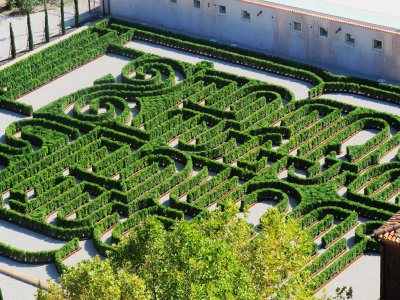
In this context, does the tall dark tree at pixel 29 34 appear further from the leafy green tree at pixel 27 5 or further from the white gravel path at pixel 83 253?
the white gravel path at pixel 83 253

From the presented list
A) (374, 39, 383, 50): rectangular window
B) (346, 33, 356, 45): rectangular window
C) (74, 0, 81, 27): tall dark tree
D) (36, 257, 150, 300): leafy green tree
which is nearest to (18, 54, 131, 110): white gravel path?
(74, 0, 81, 27): tall dark tree

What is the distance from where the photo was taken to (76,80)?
4087 inches

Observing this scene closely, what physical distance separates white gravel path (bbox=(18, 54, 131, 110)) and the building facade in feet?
23.9

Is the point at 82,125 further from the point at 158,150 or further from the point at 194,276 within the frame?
the point at 194,276

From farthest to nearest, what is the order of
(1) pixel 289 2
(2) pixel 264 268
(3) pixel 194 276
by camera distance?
(1) pixel 289 2 < (2) pixel 264 268 < (3) pixel 194 276

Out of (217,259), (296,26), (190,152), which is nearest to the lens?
(217,259)

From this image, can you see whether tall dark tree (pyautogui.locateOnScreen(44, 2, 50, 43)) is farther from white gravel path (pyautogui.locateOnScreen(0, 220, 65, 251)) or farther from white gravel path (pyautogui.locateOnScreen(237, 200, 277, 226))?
white gravel path (pyautogui.locateOnScreen(237, 200, 277, 226))

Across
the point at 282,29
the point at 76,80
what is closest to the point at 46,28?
the point at 76,80

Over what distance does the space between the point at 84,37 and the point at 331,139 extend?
26357 mm

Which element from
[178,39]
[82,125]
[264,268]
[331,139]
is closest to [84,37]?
[178,39]

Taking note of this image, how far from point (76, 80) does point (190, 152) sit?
16.0m

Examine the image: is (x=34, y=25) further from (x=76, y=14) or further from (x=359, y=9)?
(x=359, y=9)

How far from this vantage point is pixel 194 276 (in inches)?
2405

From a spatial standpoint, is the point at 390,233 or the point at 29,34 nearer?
the point at 390,233
